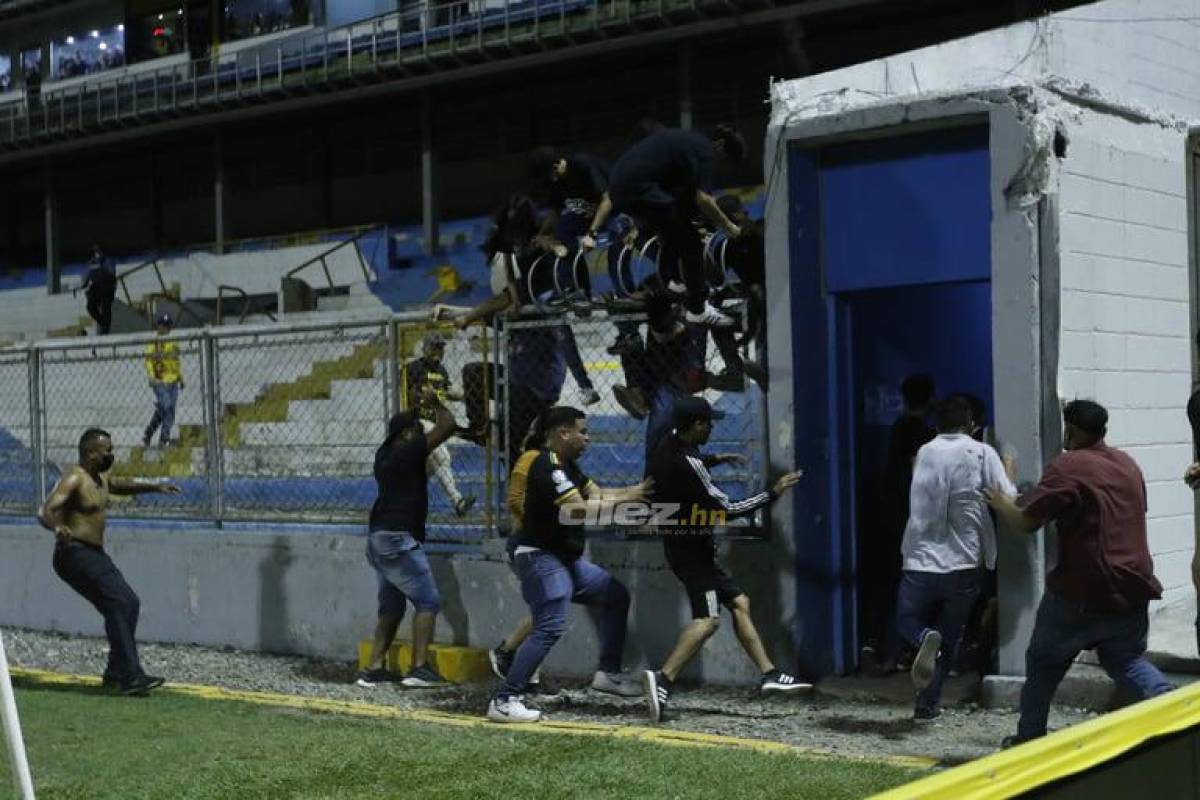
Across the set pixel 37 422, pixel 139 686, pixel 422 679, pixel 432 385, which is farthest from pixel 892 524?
pixel 37 422

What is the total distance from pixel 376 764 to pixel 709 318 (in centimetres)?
369

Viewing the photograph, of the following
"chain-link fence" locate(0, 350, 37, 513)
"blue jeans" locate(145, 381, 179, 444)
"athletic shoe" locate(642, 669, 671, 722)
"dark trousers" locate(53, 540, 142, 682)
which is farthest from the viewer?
"chain-link fence" locate(0, 350, 37, 513)

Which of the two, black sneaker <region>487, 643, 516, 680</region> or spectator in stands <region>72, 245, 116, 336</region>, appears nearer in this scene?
black sneaker <region>487, 643, 516, 680</region>

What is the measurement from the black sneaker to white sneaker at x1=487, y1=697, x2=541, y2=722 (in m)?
1.01

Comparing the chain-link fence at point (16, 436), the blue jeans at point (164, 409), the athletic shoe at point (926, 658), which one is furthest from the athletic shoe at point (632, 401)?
the chain-link fence at point (16, 436)

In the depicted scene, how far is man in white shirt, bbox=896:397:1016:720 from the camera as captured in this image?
8203mm

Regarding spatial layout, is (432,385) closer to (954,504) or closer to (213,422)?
(213,422)

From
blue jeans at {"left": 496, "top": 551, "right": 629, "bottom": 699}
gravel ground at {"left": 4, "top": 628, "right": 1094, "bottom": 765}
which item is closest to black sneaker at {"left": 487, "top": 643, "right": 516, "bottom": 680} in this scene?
gravel ground at {"left": 4, "top": 628, "right": 1094, "bottom": 765}

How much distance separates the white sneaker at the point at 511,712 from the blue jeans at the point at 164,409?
495cm

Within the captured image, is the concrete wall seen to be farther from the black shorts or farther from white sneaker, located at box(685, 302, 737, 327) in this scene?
white sneaker, located at box(685, 302, 737, 327)

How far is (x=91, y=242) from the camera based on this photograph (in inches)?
1730

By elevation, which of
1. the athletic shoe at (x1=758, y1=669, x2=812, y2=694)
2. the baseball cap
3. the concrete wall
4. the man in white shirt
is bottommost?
the athletic shoe at (x1=758, y1=669, x2=812, y2=694)

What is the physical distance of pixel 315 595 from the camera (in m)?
11.6

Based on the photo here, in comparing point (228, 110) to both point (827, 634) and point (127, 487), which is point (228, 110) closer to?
point (127, 487)
